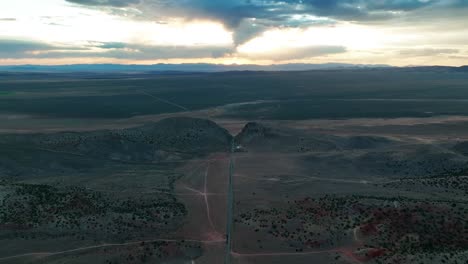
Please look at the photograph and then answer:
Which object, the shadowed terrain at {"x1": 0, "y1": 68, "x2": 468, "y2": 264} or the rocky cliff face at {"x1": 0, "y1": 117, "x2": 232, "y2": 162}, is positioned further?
the rocky cliff face at {"x1": 0, "y1": 117, "x2": 232, "y2": 162}

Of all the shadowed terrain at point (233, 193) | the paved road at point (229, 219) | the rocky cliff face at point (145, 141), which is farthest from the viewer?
the rocky cliff face at point (145, 141)

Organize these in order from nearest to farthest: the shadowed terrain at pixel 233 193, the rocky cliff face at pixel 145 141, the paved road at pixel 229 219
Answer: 1. the paved road at pixel 229 219
2. the shadowed terrain at pixel 233 193
3. the rocky cliff face at pixel 145 141

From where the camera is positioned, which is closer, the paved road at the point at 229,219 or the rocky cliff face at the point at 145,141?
the paved road at the point at 229,219

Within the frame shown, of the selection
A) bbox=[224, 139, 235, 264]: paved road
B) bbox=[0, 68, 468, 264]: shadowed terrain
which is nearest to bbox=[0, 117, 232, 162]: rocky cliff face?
bbox=[0, 68, 468, 264]: shadowed terrain

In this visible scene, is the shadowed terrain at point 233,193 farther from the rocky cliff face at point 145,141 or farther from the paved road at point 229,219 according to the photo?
the rocky cliff face at point 145,141

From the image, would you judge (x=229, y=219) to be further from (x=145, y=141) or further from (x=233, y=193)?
(x=145, y=141)

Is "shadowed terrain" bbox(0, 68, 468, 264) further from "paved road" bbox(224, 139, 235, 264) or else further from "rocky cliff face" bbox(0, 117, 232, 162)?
"rocky cliff face" bbox(0, 117, 232, 162)

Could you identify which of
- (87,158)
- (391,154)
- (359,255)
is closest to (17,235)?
(359,255)

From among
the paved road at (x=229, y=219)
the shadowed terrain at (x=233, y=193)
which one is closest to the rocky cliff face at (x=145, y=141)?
the shadowed terrain at (x=233, y=193)

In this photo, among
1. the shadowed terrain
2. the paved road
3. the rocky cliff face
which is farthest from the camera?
the rocky cliff face

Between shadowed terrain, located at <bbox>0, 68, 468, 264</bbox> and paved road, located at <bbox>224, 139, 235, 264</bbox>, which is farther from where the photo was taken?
shadowed terrain, located at <bbox>0, 68, 468, 264</bbox>

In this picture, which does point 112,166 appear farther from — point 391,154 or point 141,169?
point 391,154

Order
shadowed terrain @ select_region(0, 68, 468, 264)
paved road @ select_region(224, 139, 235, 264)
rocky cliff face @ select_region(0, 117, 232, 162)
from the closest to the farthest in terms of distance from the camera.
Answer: paved road @ select_region(224, 139, 235, 264), shadowed terrain @ select_region(0, 68, 468, 264), rocky cliff face @ select_region(0, 117, 232, 162)
